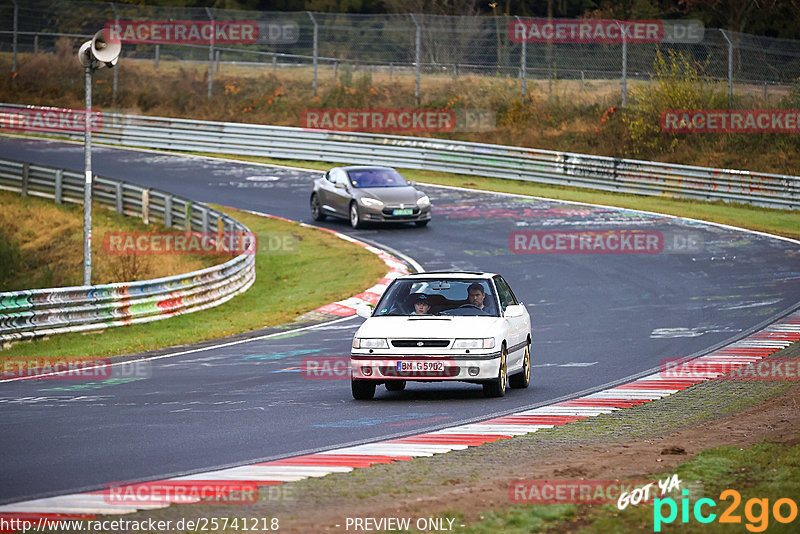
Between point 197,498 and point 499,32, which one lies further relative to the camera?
point 499,32

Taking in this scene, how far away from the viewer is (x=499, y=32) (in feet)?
128

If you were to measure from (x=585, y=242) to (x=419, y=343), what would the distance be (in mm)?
15584

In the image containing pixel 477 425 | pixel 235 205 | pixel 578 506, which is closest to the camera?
pixel 578 506

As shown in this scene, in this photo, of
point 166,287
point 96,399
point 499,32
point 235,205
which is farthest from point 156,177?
point 96,399

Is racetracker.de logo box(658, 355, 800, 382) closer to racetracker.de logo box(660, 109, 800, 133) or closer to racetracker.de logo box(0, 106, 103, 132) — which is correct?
racetracker.de logo box(660, 109, 800, 133)

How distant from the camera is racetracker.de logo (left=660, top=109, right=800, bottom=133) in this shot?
37.3 meters

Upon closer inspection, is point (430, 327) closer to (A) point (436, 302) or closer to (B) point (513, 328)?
(A) point (436, 302)

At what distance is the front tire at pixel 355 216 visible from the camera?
29956 millimetres

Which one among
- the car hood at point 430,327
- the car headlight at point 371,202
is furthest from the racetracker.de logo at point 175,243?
the car hood at point 430,327

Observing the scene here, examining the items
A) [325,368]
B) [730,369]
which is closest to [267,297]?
[325,368]

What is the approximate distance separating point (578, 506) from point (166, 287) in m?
15.3

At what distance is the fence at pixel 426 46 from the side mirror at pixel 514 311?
78.2ft

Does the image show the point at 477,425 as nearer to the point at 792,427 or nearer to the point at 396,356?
the point at 396,356

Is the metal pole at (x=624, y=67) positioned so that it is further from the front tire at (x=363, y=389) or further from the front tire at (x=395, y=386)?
the front tire at (x=363, y=389)
